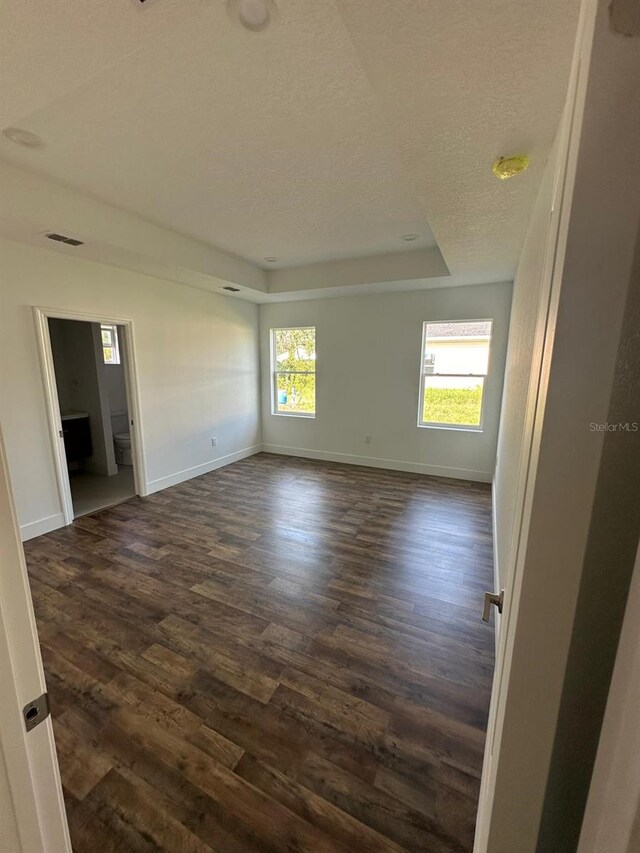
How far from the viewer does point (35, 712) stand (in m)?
0.73

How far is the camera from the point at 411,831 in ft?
3.96

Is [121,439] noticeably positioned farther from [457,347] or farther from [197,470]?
[457,347]

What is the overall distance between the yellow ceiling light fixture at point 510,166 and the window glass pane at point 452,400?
3061 mm

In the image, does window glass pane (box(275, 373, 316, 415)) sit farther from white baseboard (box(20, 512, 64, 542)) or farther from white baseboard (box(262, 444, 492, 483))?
white baseboard (box(20, 512, 64, 542))

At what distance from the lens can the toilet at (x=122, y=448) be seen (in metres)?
5.25

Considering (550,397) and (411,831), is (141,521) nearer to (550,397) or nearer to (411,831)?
(411,831)

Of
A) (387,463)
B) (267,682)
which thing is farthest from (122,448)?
(267,682)

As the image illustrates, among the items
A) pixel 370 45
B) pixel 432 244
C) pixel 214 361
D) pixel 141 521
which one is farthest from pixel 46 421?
pixel 432 244

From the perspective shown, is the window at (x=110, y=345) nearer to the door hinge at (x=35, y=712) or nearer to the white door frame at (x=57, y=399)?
the white door frame at (x=57, y=399)

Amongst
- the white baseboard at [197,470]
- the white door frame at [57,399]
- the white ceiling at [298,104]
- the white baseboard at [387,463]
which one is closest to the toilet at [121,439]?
the white baseboard at [197,470]

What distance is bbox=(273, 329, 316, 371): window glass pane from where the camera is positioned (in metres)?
5.67

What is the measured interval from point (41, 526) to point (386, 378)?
445 centimetres

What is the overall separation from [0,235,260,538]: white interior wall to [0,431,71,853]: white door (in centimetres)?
303

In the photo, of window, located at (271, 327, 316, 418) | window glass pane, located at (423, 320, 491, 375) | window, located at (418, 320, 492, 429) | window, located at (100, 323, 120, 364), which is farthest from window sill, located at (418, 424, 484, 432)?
window, located at (100, 323, 120, 364)
